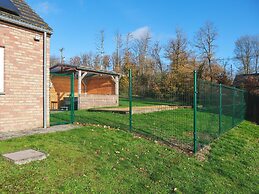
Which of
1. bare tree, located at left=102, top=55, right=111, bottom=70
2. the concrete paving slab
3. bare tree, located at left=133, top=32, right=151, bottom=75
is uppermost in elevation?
bare tree, located at left=133, top=32, right=151, bottom=75

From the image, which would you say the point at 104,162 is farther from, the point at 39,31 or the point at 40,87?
the point at 39,31

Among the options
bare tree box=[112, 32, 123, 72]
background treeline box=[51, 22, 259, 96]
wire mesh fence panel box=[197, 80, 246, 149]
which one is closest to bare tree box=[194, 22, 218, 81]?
background treeline box=[51, 22, 259, 96]

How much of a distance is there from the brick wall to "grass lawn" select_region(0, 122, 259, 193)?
53.7 inches

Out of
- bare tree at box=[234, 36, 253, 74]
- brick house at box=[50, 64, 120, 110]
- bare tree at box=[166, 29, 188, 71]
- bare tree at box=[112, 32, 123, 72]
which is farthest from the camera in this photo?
bare tree at box=[112, 32, 123, 72]

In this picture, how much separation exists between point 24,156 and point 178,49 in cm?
2959

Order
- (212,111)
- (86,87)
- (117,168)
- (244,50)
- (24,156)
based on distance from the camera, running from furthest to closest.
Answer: (244,50), (86,87), (212,111), (117,168), (24,156)

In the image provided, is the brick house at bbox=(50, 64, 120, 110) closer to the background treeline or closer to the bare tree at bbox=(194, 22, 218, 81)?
the background treeline

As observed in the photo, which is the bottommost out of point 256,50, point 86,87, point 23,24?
point 86,87

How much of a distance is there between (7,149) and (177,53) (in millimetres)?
28431

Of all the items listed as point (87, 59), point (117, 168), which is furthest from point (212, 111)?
point (87, 59)

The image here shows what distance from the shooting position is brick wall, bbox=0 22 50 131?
6492 millimetres

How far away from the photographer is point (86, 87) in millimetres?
22438

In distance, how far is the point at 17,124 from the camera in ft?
22.4

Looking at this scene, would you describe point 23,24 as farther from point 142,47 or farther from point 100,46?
point 142,47
